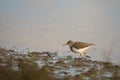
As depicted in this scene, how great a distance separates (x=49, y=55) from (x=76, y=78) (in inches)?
75.9

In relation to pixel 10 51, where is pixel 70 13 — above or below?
above

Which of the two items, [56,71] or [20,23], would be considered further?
[20,23]

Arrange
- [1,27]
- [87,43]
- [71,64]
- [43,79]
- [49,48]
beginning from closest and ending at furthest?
[43,79]
[71,64]
[87,43]
[49,48]
[1,27]

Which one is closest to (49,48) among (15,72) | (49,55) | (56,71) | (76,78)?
(49,55)

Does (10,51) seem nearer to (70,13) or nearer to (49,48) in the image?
(49,48)

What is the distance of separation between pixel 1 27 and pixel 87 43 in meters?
1.95

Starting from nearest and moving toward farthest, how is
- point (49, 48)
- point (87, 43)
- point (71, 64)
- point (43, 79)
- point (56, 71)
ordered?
point (43, 79) < point (56, 71) < point (71, 64) < point (87, 43) < point (49, 48)

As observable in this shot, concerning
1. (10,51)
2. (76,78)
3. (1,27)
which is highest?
(1,27)

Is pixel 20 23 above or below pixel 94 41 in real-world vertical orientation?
above

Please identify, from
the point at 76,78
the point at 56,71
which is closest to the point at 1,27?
the point at 56,71

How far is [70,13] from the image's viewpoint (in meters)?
7.79

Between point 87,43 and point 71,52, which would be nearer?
point 87,43

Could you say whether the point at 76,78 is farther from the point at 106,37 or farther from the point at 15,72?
the point at 106,37

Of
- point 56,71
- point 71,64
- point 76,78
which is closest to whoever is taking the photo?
point 76,78
